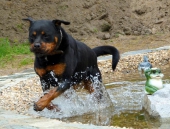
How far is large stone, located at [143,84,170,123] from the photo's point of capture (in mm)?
5332

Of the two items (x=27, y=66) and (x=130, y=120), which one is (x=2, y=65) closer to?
(x=27, y=66)

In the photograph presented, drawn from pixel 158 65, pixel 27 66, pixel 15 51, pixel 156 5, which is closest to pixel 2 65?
pixel 27 66

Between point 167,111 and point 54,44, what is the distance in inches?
61.1

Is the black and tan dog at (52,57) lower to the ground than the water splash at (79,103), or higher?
higher

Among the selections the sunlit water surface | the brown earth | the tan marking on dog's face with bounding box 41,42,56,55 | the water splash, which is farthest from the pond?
the brown earth

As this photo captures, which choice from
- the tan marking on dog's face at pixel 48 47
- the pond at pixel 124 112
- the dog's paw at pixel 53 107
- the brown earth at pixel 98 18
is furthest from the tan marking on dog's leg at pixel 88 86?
the brown earth at pixel 98 18

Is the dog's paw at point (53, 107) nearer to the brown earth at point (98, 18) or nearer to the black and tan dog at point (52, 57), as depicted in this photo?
the black and tan dog at point (52, 57)

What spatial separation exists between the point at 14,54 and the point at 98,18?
4005 millimetres

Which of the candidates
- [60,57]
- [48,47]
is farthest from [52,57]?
[48,47]

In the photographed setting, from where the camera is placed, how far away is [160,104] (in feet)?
17.9

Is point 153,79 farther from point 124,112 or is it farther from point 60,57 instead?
point 60,57

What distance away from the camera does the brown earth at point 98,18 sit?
13.9m

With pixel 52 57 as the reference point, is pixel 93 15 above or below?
below

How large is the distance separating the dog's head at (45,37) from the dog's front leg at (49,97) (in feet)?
1.35
